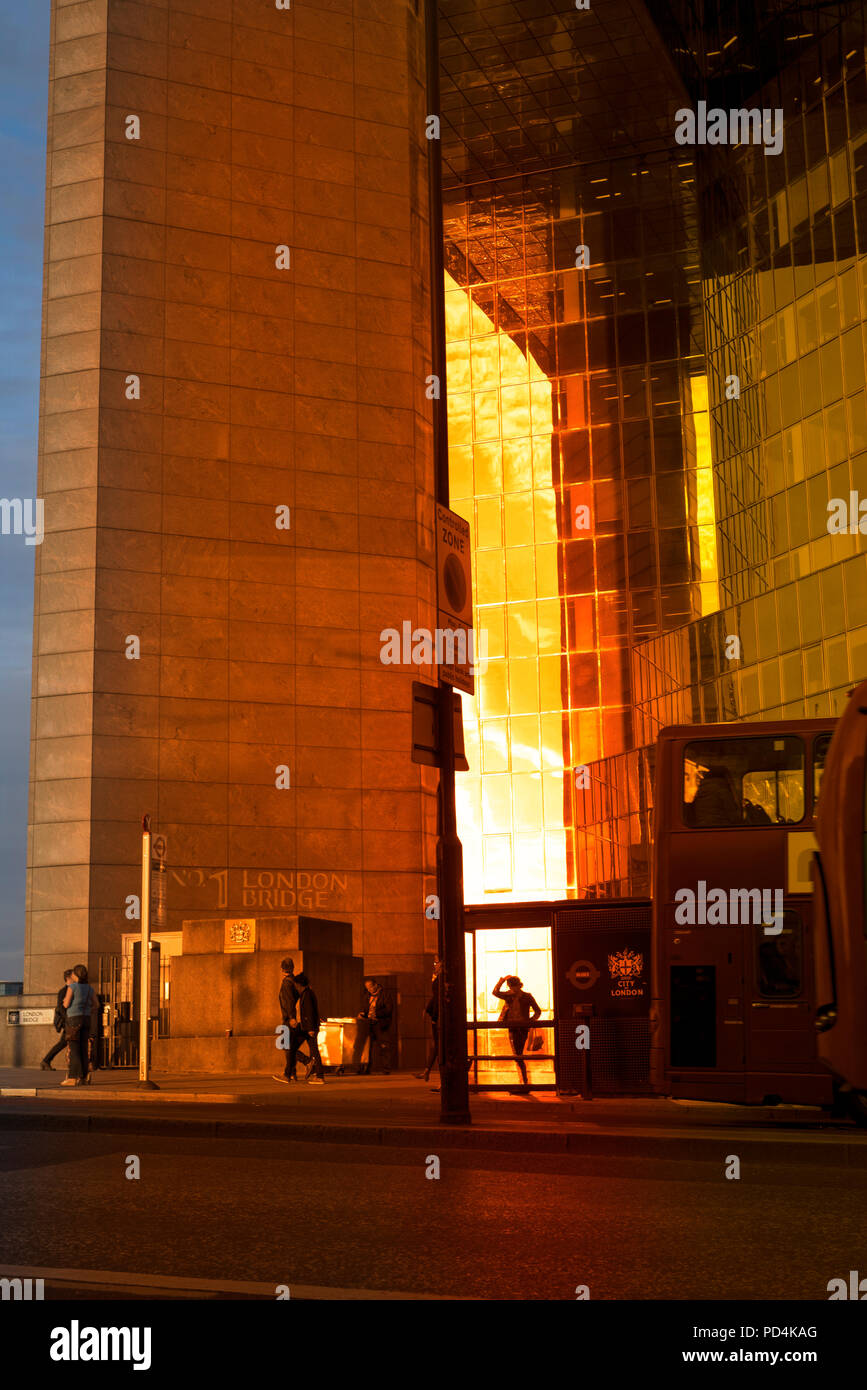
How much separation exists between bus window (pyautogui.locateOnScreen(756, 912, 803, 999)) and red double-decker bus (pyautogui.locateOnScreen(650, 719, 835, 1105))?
1 cm

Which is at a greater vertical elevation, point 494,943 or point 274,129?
point 274,129

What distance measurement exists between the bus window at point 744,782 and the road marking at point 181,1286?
10.3 meters

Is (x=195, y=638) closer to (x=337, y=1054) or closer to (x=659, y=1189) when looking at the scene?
(x=337, y=1054)

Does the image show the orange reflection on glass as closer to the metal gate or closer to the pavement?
the metal gate

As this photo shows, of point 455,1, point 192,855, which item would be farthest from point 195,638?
point 455,1

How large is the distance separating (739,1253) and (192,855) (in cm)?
3022

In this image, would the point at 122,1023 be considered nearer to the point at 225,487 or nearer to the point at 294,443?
the point at 225,487

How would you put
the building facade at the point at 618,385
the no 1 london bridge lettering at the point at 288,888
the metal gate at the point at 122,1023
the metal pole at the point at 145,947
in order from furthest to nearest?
1. the building facade at the point at 618,385
2. the no 1 london bridge lettering at the point at 288,888
3. the metal gate at the point at 122,1023
4. the metal pole at the point at 145,947

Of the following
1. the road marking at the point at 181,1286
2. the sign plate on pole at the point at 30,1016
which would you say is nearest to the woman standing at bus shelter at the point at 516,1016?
the road marking at the point at 181,1286

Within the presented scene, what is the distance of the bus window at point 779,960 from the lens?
16500mm

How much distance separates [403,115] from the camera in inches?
1665

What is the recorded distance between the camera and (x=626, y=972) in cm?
1886

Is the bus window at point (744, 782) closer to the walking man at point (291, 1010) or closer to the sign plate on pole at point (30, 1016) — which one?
the walking man at point (291, 1010)

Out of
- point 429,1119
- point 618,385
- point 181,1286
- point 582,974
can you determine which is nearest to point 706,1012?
point 582,974
